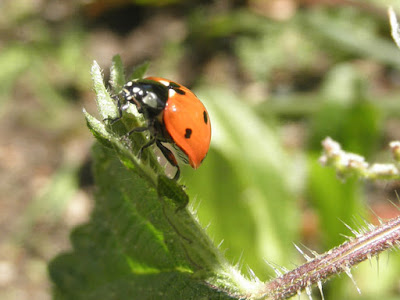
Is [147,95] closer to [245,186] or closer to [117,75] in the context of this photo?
[117,75]

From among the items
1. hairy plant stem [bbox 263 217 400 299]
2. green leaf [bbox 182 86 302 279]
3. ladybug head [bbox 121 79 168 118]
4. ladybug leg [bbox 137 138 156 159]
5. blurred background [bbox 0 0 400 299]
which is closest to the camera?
hairy plant stem [bbox 263 217 400 299]

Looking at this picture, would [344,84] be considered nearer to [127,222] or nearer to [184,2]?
[184,2]

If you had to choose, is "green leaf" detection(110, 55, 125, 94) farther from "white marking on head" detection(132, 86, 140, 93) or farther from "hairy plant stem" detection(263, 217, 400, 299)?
"hairy plant stem" detection(263, 217, 400, 299)

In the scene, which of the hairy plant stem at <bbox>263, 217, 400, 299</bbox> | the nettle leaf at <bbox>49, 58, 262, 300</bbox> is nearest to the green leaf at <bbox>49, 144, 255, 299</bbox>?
the nettle leaf at <bbox>49, 58, 262, 300</bbox>

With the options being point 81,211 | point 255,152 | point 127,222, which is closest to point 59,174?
point 81,211

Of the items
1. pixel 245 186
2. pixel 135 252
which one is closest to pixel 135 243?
→ pixel 135 252

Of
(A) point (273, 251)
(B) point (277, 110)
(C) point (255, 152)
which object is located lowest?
(A) point (273, 251)

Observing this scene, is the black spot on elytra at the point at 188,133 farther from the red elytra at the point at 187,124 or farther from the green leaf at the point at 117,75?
the green leaf at the point at 117,75
